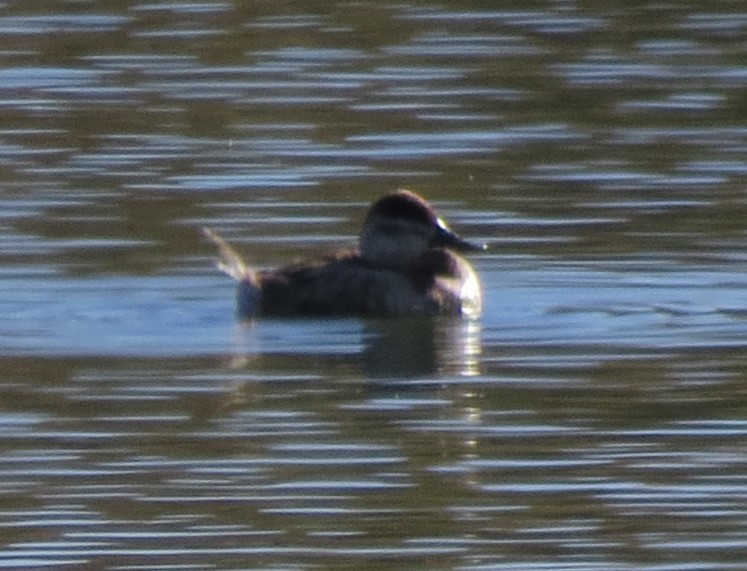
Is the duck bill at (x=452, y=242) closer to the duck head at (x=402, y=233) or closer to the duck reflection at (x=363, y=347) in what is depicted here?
the duck head at (x=402, y=233)

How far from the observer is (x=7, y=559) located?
880cm

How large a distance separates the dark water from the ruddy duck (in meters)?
0.15

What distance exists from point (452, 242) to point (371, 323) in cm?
76

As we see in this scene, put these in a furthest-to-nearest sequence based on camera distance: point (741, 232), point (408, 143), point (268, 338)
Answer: point (408, 143), point (741, 232), point (268, 338)

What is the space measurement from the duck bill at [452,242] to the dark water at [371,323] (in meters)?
0.25

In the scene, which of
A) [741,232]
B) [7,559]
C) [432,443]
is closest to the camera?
[7,559]

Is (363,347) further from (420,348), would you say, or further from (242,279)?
Result: (242,279)

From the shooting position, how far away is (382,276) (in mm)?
13648

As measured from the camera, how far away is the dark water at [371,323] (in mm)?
9320

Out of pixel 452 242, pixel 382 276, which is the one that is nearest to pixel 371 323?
pixel 382 276

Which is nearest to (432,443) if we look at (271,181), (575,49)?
(271,181)

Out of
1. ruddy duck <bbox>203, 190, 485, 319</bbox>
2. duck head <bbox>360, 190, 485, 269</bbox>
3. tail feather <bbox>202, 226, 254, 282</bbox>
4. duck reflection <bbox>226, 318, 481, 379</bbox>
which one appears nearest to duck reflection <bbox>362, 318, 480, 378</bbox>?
duck reflection <bbox>226, 318, 481, 379</bbox>

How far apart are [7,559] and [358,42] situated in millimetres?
12043

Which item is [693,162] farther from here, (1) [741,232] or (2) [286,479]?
(2) [286,479]
